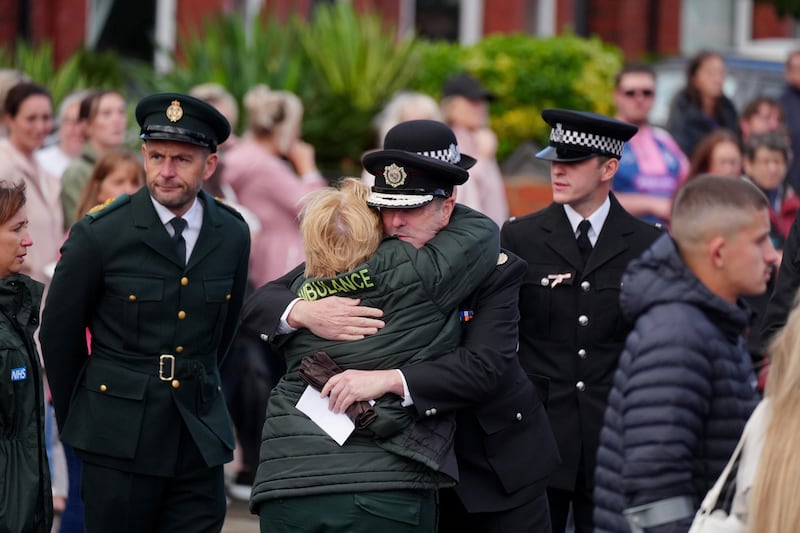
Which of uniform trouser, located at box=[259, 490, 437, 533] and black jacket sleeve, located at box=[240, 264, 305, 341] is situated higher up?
black jacket sleeve, located at box=[240, 264, 305, 341]

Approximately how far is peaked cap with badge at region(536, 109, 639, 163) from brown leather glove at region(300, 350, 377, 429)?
5.90 feet

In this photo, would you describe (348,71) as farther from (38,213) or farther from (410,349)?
(410,349)

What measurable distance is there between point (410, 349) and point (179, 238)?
4.52ft

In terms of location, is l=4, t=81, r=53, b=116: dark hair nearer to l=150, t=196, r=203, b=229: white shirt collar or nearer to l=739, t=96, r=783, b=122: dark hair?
l=150, t=196, r=203, b=229: white shirt collar

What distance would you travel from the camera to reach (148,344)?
568 cm

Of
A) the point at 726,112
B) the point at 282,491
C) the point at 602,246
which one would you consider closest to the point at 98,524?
the point at 282,491

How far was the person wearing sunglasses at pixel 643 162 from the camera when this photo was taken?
9039mm

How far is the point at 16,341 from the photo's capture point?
5387mm

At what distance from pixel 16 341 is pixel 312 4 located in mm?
14055

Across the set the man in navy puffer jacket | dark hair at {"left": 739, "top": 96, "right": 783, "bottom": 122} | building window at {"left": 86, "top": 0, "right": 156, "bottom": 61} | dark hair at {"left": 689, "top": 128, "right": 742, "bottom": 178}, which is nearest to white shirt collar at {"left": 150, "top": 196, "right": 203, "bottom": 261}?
the man in navy puffer jacket

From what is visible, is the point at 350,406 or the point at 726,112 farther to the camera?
the point at 726,112

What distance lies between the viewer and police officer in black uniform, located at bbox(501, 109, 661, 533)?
605 cm

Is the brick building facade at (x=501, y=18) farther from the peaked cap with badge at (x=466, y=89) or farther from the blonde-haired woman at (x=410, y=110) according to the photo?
the blonde-haired woman at (x=410, y=110)

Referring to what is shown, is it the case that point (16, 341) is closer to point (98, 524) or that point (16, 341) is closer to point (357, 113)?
point (98, 524)
